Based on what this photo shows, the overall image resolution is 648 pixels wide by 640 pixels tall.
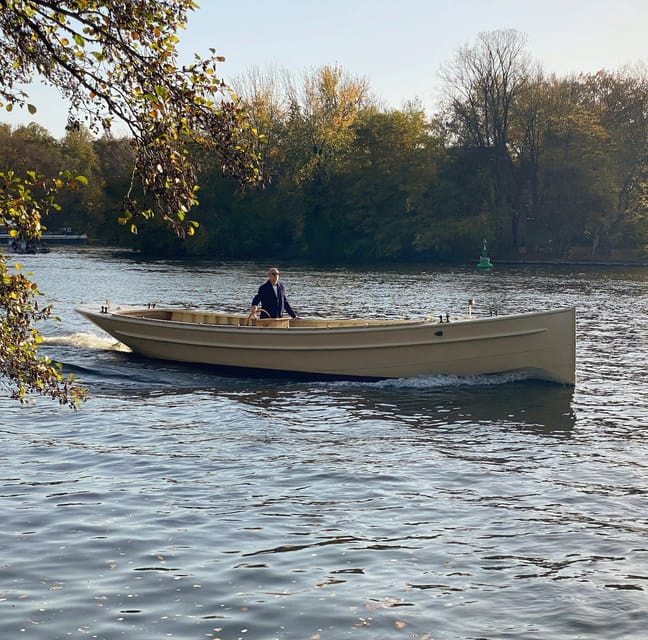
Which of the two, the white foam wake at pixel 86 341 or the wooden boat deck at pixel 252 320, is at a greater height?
the wooden boat deck at pixel 252 320

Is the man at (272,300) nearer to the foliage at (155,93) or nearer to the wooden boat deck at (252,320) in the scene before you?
the wooden boat deck at (252,320)

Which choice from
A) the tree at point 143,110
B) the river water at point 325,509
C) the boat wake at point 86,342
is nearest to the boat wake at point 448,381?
the river water at point 325,509

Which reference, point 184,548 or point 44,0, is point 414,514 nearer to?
point 184,548

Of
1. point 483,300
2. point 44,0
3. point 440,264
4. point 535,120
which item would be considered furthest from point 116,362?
point 535,120

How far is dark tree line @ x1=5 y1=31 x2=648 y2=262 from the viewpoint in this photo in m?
72.1

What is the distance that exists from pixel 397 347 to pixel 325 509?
8.54 m

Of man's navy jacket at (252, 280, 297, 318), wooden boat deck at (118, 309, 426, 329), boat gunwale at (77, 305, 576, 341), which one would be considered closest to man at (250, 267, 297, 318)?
man's navy jacket at (252, 280, 297, 318)

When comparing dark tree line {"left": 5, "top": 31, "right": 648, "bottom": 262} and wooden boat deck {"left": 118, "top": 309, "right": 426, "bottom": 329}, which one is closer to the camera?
wooden boat deck {"left": 118, "top": 309, "right": 426, "bottom": 329}

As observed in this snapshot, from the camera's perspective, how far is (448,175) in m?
77.7

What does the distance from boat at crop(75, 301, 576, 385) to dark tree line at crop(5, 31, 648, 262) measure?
48905 millimetres

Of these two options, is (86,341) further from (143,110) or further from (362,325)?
(143,110)

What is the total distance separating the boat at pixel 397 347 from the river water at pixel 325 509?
382 mm

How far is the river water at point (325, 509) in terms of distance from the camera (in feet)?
26.0

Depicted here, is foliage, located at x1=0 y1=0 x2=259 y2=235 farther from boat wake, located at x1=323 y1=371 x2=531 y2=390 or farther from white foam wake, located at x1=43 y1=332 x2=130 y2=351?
white foam wake, located at x1=43 y1=332 x2=130 y2=351
